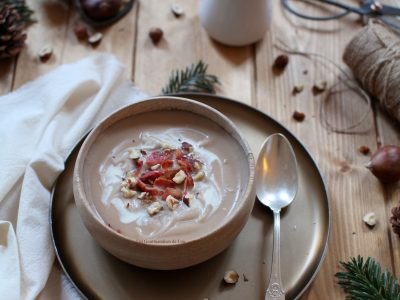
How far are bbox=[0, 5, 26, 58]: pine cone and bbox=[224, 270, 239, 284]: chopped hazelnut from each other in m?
0.75

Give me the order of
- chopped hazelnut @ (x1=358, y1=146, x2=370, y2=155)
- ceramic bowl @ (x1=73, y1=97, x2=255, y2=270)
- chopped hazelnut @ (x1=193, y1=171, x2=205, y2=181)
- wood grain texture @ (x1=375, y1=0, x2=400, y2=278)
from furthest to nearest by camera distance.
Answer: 1. chopped hazelnut @ (x1=358, y1=146, x2=370, y2=155)
2. wood grain texture @ (x1=375, y1=0, x2=400, y2=278)
3. chopped hazelnut @ (x1=193, y1=171, x2=205, y2=181)
4. ceramic bowl @ (x1=73, y1=97, x2=255, y2=270)

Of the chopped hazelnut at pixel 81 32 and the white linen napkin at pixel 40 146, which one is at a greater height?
the chopped hazelnut at pixel 81 32

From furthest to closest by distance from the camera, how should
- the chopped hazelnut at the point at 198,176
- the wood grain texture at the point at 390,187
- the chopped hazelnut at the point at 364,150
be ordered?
1. the chopped hazelnut at the point at 364,150
2. the wood grain texture at the point at 390,187
3. the chopped hazelnut at the point at 198,176

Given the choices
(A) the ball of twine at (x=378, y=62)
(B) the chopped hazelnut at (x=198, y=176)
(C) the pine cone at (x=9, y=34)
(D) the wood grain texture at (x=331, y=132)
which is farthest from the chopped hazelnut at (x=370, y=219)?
(C) the pine cone at (x=9, y=34)

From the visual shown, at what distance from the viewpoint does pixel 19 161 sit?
1.04m

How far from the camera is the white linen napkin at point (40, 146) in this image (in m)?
0.93

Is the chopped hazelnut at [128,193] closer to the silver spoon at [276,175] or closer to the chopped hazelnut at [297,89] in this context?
the silver spoon at [276,175]

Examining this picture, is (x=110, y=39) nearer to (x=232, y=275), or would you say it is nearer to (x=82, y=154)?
(x=82, y=154)

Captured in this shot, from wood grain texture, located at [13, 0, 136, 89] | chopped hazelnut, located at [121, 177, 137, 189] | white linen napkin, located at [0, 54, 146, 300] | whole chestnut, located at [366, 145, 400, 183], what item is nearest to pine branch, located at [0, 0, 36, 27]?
wood grain texture, located at [13, 0, 136, 89]

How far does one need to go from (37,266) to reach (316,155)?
1.99ft

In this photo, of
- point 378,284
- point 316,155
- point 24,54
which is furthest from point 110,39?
point 378,284

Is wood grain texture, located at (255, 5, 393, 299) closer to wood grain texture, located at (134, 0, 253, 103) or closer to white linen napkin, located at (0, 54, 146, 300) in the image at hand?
wood grain texture, located at (134, 0, 253, 103)

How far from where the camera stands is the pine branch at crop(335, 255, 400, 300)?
35.7 inches

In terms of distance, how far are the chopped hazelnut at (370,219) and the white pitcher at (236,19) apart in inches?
20.7
